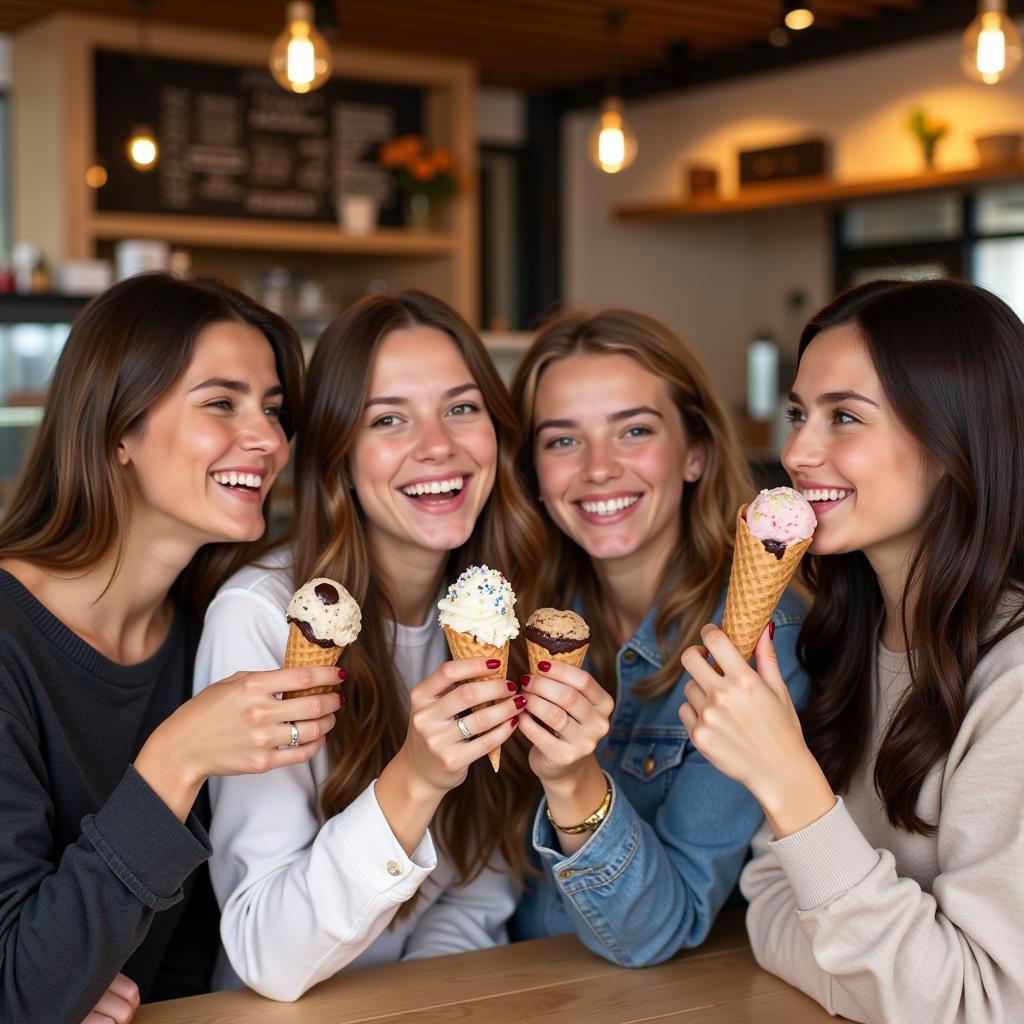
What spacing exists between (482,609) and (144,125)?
16.9ft

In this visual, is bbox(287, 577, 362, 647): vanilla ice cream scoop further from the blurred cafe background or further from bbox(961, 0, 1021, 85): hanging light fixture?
the blurred cafe background

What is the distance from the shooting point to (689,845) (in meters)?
2.20

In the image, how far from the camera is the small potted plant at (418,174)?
7281 millimetres

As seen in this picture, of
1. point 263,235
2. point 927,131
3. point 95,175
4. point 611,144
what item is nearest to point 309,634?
point 611,144

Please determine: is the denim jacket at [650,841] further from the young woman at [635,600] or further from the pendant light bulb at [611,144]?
the pendant light bulb at [611,144]

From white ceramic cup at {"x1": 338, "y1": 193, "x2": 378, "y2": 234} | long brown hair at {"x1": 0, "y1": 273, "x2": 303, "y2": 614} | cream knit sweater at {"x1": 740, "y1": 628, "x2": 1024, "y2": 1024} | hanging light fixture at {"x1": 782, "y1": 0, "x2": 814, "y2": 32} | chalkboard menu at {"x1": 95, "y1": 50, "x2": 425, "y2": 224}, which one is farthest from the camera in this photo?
white ceramic cup at {"x1": 338, "y1": 193, "x2": 378, "y2": 234}

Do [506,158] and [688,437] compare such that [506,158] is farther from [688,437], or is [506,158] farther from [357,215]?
[688,437]

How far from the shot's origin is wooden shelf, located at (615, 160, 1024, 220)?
6.67 m

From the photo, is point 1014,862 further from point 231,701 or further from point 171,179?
point 171,179

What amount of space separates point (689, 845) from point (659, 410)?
833mm

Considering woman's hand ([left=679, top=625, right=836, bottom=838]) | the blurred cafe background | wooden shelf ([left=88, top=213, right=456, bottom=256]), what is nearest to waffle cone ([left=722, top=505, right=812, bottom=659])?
woman's hand ([left=679, top=625, right=836, bottom=838])

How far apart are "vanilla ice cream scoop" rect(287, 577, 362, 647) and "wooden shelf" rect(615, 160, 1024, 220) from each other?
5.57 meters

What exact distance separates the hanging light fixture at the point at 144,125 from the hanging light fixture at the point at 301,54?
1780 millimetres

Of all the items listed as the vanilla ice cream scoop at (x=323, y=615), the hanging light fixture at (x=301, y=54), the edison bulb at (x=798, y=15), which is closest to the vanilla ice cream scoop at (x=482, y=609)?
the vanilla ice cream scoop at (x=323, y=615)
